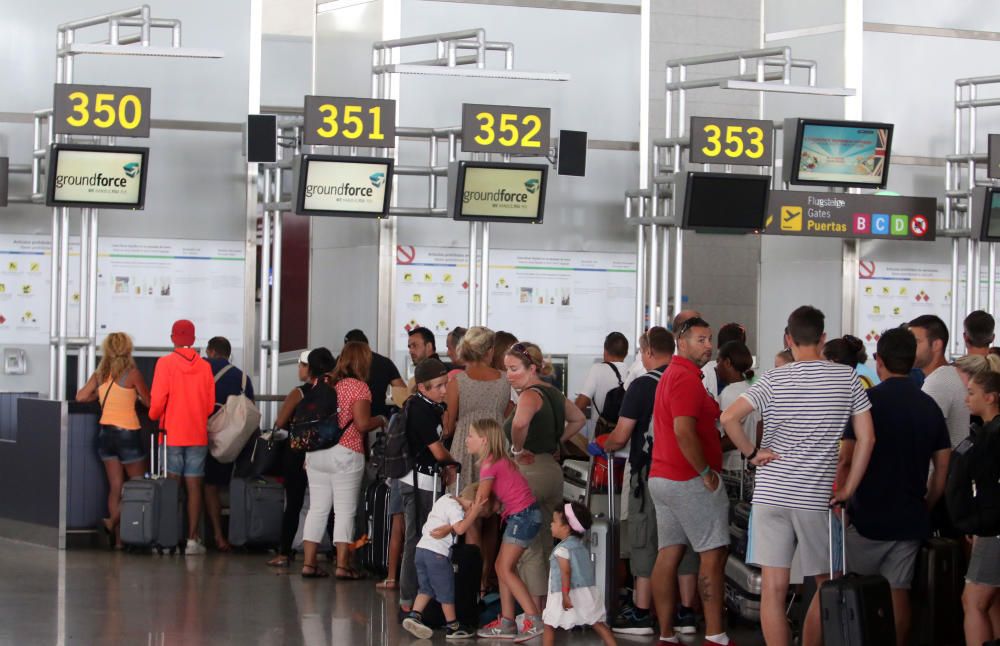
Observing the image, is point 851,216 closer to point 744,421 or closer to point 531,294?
point 531,294

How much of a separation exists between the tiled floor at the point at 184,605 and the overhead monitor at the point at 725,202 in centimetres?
440

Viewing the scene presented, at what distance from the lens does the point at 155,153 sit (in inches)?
492

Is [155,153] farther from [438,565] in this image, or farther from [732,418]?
[732,418]

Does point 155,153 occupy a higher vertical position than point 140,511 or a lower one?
higher

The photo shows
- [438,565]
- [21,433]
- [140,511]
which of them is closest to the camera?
[438,565]

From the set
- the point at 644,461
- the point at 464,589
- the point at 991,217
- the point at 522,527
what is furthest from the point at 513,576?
the point at 991,217

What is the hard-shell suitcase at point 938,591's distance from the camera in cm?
651

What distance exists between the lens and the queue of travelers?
607 centimetres

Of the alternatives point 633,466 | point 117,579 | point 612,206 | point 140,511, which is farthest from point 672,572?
point 612,206

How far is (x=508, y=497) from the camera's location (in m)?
7.22

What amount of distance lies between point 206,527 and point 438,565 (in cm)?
385

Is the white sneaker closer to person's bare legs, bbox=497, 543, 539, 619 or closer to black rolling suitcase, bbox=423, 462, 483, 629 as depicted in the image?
black rolling suitcase, bbox=423, 462, 483, 629

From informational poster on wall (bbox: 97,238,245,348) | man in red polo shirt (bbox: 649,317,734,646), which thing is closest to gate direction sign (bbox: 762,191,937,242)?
informational poster on wall (bbox: 97,238,245,348)

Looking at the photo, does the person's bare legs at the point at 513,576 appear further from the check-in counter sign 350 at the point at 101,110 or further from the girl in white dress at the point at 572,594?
the check-in counter sign 350 at the point at 101,110
